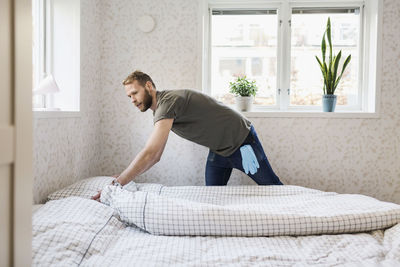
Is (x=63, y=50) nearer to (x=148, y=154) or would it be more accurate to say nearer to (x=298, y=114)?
(x=148, y=154)

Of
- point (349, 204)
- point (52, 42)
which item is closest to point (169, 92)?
point (52, 42)

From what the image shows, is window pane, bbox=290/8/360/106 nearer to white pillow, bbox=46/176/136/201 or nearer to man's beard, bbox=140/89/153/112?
man's beard, bbox=140/89/153/112

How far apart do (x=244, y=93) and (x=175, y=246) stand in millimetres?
1739

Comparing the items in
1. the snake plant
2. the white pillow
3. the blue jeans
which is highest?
the snake plant

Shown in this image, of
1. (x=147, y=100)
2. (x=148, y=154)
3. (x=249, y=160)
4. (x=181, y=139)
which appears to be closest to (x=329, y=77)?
(x=249, y=160)

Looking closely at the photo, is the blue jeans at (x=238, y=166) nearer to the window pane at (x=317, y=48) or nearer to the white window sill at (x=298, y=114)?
the white window sill at (x=298, y=114)

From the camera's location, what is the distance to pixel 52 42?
2537 mm

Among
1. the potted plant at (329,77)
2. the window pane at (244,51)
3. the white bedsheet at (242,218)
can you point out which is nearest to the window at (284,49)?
the window pane at (244,51)

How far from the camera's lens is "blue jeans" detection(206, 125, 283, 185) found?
7.79 ft

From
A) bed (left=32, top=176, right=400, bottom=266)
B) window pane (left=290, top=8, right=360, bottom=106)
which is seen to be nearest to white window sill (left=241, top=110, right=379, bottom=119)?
window pane (left=290, top=8, right=360, bottom=106)

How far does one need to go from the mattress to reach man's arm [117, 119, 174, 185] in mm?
366

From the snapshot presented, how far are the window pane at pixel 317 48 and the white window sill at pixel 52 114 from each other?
1.78m

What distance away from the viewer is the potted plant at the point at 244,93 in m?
2.93

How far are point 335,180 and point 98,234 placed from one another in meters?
2.01
